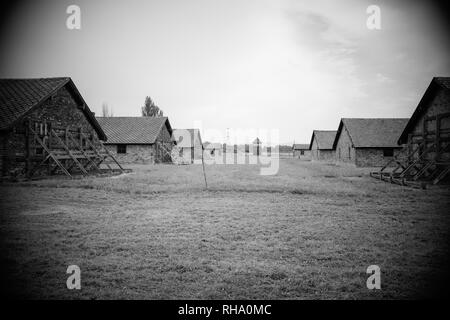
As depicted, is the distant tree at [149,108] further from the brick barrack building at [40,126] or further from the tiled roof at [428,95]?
the tiled roof at [428,95]

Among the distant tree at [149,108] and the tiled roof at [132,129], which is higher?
the distant tree at [149,108]

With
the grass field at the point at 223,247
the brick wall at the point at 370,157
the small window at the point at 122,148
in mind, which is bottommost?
the grass field at the point at 223,247

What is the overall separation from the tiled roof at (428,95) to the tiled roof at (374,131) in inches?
370

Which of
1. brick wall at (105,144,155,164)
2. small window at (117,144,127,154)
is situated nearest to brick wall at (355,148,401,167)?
brick wall at (105,144,155,164)

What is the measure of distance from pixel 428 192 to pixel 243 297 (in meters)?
11.7

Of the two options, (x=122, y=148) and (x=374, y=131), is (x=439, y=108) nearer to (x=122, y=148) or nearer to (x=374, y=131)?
(x=374, y=131)

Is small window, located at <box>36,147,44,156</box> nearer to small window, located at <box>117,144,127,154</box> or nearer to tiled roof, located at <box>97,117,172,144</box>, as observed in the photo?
tiled roof, located at <box>97,117,172,144</box>

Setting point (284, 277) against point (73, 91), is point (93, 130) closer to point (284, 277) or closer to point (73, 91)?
point (73, 91)

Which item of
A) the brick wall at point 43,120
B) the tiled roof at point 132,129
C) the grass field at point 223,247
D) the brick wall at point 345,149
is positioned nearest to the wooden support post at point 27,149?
→ the brick wall at point 43,120

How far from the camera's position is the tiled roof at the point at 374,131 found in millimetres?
28359

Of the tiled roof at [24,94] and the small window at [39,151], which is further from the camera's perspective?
the small window at [39,151]

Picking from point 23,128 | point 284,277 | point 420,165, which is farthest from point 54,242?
point 420,165
